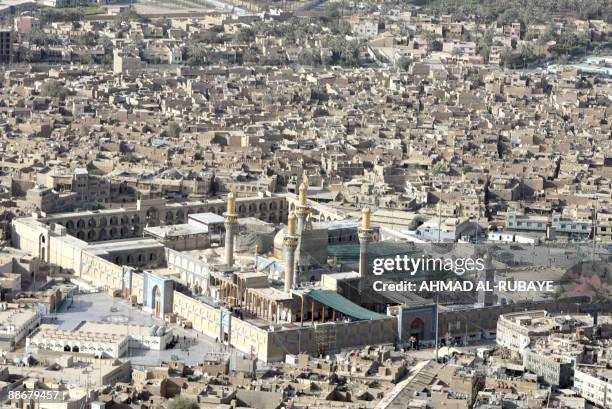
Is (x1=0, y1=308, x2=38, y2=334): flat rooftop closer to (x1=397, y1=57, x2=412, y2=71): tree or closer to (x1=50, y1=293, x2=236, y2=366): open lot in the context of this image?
(x1=50, y1=293, x2=236, y2=366): open lot

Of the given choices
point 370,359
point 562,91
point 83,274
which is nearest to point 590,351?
point 370,359

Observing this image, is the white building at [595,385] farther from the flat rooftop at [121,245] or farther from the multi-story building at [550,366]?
the flat rooftop at [121,245]

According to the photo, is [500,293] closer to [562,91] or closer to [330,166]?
[330,166]

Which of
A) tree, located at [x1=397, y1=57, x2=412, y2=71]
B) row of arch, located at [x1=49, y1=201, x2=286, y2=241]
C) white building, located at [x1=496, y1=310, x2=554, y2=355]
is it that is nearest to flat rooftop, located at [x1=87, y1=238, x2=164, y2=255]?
row of arch, located at [x1=49, y1=201, x2=286, y2=241]

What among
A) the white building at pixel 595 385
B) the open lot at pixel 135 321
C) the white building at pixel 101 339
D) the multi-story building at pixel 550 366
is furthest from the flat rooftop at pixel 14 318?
the white building at pixel 595 385

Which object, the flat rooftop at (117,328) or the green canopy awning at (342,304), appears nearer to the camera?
the flat rooftop at (117,328)

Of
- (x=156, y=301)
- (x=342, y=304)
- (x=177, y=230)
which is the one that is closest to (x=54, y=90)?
(x=177, y=230)

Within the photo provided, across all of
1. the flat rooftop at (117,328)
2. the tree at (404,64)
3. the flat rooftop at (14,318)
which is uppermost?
the tree at (404,64)
